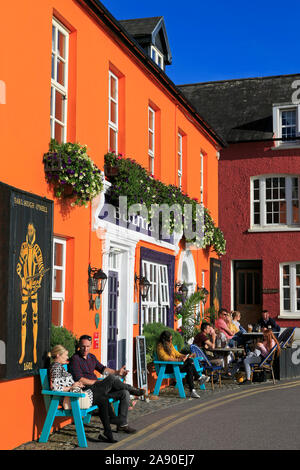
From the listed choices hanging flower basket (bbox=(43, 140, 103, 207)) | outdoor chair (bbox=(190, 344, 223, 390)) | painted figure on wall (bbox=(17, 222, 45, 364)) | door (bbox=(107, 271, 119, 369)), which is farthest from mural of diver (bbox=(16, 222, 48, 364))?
outdoor chair (bbox=(190, 344, 223, 390))

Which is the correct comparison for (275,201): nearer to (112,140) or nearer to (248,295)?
(248,295)

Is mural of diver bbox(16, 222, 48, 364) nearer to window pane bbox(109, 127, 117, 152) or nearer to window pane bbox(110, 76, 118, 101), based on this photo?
window pane bbox(109, 127, 117, 152)

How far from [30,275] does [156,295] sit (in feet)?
22.2

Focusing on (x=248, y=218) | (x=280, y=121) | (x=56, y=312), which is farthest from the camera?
(x=248, y=218)

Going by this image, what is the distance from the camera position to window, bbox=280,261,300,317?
23484 mm

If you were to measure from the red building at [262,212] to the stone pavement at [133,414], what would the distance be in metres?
8.91

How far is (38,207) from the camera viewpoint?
8492mm

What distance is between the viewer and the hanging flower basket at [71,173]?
8906mm

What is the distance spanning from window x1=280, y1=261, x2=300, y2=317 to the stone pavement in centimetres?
876

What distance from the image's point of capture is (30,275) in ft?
26.9

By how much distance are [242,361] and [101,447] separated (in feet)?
25.9

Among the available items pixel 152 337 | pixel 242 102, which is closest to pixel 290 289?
pixel 242 102
